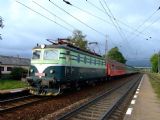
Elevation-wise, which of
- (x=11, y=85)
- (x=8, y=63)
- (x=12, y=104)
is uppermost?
(x=8, y=63)

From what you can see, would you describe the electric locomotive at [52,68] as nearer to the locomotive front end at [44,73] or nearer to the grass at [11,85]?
the locomotive front end at [44,73]

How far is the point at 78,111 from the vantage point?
1490 centimetres

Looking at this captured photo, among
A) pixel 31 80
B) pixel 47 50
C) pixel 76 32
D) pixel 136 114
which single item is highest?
pixel 76 32

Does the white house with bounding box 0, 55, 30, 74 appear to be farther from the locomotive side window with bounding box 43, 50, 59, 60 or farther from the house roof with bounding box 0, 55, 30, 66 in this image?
the locomotive side window with bounding box 43, 50, 59, 60

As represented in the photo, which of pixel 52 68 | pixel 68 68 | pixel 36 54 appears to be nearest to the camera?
pixel 52 68

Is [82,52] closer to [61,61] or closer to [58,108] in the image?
[61,61]

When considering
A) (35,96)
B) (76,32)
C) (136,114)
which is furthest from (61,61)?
(76,32)

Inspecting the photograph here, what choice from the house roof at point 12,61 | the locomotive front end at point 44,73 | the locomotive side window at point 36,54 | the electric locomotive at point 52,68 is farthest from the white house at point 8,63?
the locomotive front end at point 44,73

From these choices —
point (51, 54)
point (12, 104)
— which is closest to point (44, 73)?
point (51, 54)

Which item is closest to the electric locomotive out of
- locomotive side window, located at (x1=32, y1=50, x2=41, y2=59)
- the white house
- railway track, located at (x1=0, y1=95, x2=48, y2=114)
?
locomotive side window, located at (x1=32, y1=50, x2=41, y2=59)

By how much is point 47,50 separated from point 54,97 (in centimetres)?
271

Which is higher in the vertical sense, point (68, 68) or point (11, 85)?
point (68, 68)

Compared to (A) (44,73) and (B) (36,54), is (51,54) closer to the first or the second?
(B) (36,54)

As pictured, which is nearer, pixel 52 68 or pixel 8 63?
pixel 52 68
